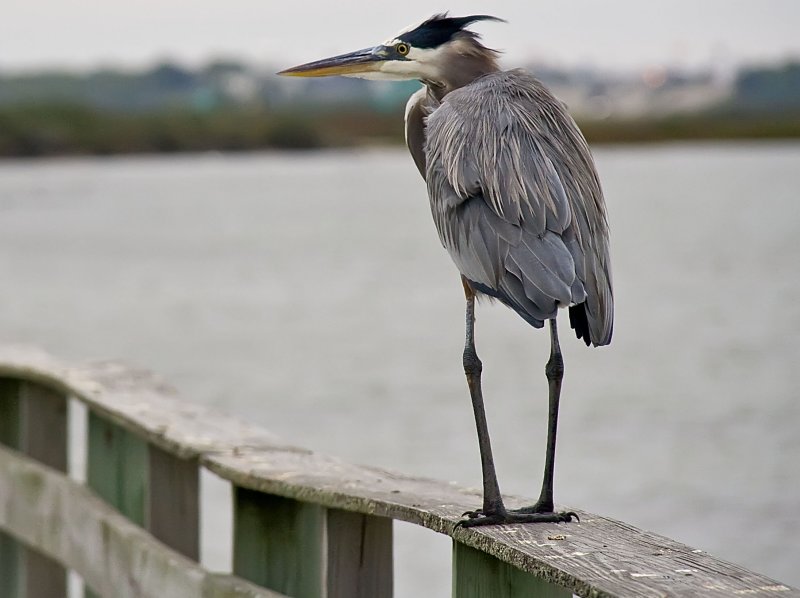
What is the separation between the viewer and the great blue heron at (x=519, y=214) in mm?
2371

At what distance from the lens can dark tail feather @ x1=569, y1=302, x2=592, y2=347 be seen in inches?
93.9

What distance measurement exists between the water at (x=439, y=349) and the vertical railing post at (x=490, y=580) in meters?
3.46

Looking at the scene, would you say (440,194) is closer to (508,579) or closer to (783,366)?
(508,579)

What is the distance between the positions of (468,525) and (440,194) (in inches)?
25.5

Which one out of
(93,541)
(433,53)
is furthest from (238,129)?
(433,53)

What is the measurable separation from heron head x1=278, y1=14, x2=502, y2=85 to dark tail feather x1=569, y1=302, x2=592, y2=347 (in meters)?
0.55

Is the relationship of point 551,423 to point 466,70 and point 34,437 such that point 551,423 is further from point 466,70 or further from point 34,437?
point 34,437

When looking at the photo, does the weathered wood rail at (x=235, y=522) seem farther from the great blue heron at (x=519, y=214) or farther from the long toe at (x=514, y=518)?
the great blue heron at (x=519, y=214)

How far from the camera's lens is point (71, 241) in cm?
2670

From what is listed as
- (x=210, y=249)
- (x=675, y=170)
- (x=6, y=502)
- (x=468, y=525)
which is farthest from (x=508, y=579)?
(x=675, y=170)

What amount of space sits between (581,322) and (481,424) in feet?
0.83

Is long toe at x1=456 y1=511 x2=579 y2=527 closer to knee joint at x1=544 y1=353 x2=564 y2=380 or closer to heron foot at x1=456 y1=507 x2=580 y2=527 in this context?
heron foot at x1=456 y1=507 x2=580 y2=527

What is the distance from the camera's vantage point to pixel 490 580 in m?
2.16

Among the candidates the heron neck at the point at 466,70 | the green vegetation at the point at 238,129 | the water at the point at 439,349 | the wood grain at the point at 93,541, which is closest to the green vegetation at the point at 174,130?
the green vegetation at the point at 238,129
